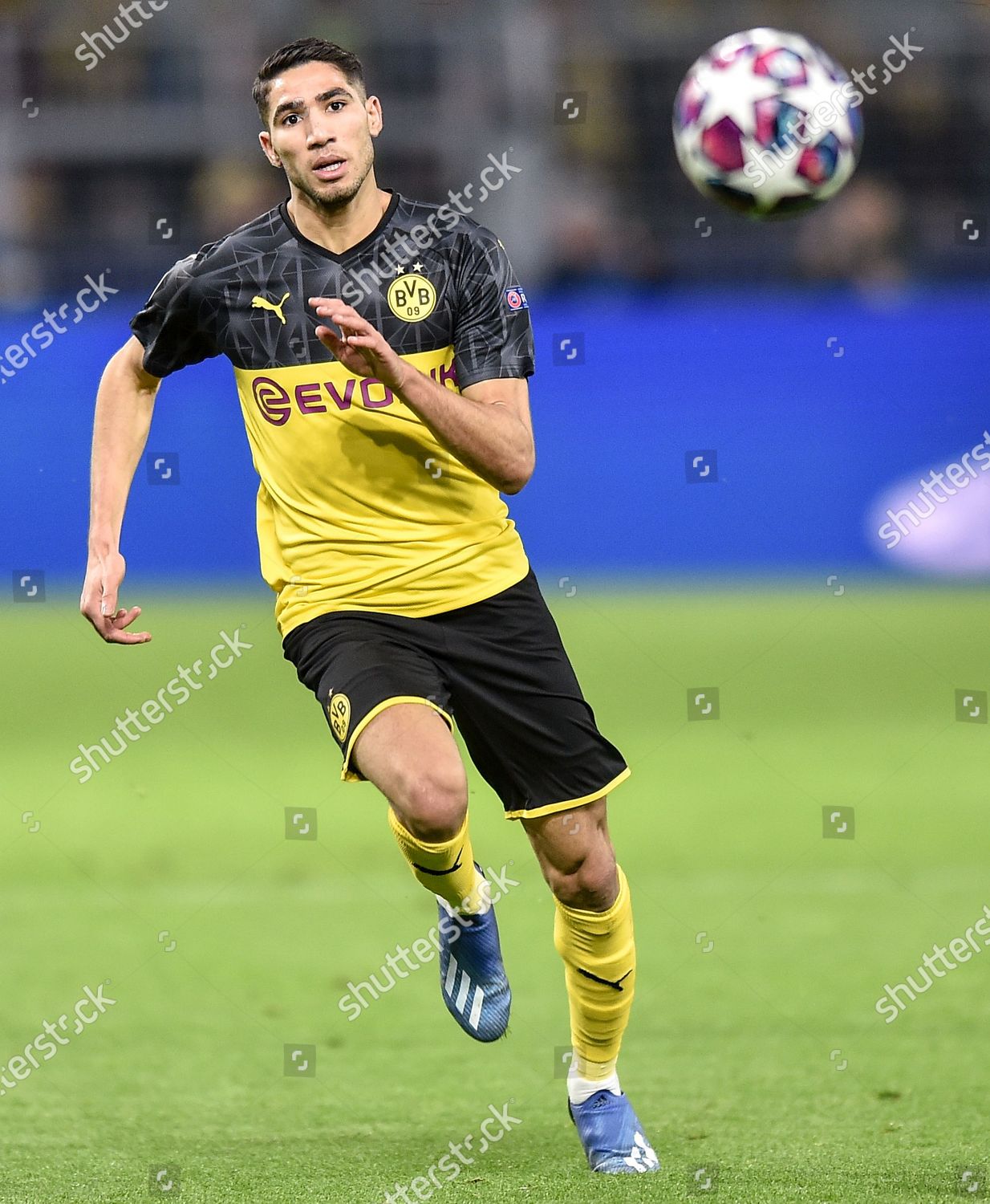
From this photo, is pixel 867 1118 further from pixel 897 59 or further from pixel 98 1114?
pixel 897 59

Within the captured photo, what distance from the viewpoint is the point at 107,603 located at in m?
4.38

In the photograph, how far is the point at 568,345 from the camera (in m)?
10.5

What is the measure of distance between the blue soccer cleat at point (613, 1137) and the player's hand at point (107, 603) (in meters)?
1.55

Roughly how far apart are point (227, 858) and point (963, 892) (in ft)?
10.4

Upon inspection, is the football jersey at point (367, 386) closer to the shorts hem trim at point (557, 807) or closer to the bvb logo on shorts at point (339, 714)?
the bvb logo on shorts at point (339, 714)

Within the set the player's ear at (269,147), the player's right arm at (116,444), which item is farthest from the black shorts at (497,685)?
the player's ear at (269,147)

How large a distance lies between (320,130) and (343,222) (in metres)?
0.26

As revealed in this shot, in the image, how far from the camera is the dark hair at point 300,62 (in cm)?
435

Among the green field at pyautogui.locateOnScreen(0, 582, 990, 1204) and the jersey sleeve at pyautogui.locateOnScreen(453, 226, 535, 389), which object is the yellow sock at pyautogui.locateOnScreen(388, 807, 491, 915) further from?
the jersey sleeve at pyautogui.locateOnScreen(453, 226, 535, 389)

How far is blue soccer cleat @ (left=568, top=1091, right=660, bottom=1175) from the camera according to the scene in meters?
4.27

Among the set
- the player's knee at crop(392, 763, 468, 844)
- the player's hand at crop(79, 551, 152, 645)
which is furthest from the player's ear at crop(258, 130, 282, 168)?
the player's knee at crop(392, 763, 468, 844)

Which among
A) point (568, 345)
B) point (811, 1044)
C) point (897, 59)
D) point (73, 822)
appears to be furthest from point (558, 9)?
point (811, 1044)

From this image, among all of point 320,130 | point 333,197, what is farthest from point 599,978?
point 320,130

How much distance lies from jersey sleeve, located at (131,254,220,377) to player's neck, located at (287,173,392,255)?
296mm
